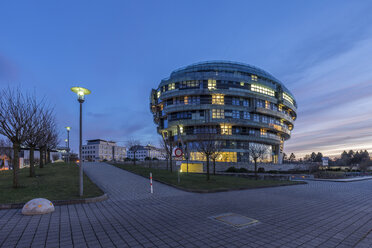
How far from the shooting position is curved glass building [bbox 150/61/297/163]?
54.1 meters

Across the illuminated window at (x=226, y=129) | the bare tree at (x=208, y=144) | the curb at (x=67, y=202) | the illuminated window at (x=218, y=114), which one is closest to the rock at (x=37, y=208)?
the curb at (x=67, y=202)

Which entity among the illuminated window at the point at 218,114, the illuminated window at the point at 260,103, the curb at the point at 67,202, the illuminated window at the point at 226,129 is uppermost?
the illuminated window at the point at 260,103

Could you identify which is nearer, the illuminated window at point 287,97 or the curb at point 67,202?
the curb at point 67,202

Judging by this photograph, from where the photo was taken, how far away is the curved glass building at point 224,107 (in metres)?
54.1

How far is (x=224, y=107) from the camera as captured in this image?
54688 mm

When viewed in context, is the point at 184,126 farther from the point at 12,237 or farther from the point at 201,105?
the point at 12,237

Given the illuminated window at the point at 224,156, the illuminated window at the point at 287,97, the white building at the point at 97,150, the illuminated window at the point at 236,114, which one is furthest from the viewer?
the white building at the point at 97,150

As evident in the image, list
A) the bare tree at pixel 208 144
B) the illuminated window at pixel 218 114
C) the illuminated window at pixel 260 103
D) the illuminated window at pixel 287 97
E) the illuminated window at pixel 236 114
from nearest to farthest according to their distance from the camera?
1. the bare tree at pixel 208 144
2. the illuminated window at pixel 218 114
3. the illuminated window at pixel 236 114
4. the illuminated window at pixel 260 103
5. the illuminated window at pixel 287 97

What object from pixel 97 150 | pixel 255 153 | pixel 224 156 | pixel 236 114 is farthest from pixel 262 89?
pixel 97 150

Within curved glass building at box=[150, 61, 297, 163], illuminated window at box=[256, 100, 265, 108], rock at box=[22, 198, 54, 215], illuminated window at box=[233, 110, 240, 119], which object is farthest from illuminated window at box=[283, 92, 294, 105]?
rock at box=[22, 198, 54, 215]

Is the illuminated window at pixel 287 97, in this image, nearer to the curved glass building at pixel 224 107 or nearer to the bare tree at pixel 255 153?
the curved glass building at pixel 224 107

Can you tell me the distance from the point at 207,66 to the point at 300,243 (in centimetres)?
6213

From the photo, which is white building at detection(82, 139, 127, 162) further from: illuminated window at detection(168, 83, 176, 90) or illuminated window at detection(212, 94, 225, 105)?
illuminated window at detection(212, 94, 225, 105)

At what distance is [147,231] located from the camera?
5.75 meters
